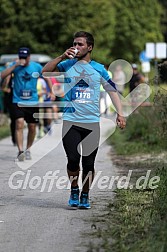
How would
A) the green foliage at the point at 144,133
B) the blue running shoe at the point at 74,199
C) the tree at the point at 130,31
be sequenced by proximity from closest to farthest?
the blue running shoe at the point at 74,199 < the green foliage at the point at 144,133 < the tree at the point at 130,31

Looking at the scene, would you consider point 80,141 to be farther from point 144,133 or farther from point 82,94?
point 144,133

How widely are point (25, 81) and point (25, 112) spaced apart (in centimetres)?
54

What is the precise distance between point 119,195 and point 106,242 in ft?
9.75

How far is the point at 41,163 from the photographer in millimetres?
13797

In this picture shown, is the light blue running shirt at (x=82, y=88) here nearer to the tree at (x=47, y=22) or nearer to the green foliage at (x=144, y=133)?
the green foliage at (x=144, y=133)

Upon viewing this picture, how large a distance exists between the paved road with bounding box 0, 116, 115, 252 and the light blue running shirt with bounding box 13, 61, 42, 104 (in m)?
1.06

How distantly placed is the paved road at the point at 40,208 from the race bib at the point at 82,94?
45.7 inches

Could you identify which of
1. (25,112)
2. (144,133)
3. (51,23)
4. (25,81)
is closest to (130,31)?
(51,23)

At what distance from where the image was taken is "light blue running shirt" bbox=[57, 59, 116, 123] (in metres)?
8.98

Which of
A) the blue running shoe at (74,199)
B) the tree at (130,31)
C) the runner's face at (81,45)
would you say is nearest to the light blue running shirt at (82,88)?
the runner's face at (81,45)

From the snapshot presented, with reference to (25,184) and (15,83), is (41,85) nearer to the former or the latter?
(15,83)

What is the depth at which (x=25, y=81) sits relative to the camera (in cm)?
1420

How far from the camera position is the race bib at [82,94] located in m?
8.99

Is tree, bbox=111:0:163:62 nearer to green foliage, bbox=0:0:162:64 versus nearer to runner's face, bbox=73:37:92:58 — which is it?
green foliage, bbox=0:0:162:64
